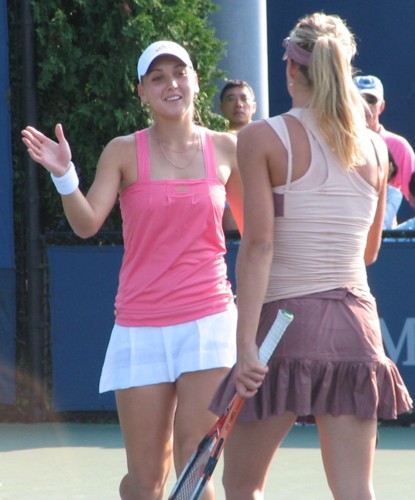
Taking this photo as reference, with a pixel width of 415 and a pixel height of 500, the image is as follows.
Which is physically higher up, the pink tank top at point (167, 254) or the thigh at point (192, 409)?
the pink tank top at point (167, 254)

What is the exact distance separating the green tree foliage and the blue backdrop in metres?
0.21

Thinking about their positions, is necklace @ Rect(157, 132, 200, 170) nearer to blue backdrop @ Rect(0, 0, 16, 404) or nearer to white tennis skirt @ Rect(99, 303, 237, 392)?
white tennis skirt @ Rect(99, 303, 237, 392)

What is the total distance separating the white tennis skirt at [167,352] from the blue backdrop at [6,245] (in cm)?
330

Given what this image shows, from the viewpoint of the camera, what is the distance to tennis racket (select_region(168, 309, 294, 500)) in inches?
129

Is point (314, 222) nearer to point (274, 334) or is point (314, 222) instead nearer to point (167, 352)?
point (274, 334)

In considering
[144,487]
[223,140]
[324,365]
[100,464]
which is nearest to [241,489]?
[324,365]

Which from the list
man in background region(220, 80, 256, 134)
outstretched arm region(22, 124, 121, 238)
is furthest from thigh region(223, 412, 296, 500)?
man in background region(220, 80, 256, 134)

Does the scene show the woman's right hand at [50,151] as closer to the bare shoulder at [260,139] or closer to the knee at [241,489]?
the bare shoulder at [260,139]

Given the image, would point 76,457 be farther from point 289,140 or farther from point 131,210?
point 289,140

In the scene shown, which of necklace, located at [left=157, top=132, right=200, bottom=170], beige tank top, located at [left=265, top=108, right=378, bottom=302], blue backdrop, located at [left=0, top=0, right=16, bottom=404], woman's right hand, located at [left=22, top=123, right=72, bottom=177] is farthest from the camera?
blue backdrop, located at [left=0, top=0, right=16, bottom=404]

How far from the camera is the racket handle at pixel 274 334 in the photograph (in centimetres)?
325

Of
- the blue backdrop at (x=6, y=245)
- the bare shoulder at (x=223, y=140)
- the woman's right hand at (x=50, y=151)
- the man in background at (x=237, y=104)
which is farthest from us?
the man in background at (x=237, y=104)

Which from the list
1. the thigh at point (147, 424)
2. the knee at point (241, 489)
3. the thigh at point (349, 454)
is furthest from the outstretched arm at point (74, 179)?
the thigh at point (349, 454)

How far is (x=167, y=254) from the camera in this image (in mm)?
4184
